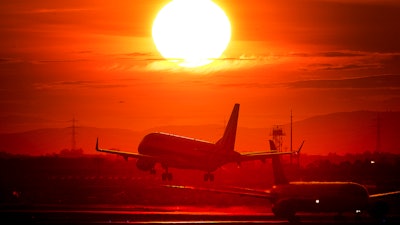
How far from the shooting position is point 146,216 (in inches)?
2852

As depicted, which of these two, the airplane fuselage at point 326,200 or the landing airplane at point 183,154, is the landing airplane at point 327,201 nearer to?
the airplane fuselage at point 326,200

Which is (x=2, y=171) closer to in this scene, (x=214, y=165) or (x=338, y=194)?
(x=214, y=165)

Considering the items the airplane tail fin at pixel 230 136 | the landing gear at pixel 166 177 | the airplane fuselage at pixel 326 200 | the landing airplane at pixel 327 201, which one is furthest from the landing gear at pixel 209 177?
the airplane fuselage at pixel 326 200

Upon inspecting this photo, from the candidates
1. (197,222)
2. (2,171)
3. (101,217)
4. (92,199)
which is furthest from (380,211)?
(2,171)

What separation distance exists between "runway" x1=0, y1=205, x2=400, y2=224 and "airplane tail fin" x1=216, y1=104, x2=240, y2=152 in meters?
49.9

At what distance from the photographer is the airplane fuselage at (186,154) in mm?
125562

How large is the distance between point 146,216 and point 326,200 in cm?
1465

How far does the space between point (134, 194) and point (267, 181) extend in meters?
30.5

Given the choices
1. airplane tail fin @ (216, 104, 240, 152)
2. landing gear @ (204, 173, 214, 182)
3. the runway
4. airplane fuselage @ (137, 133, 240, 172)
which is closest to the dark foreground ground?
the runway

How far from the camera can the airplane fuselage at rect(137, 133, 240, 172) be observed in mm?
125562

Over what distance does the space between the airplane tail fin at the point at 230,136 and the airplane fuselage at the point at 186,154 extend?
6.55 ft

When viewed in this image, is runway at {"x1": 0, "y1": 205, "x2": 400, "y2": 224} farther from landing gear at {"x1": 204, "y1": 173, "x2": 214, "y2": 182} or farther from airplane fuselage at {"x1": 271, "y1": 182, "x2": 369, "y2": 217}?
landing gear at {"x1": 204, "y1": 173, "x2": 214, "y2": 182}

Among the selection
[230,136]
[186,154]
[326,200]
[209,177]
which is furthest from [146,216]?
[230,136]

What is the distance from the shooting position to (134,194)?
320 ft
